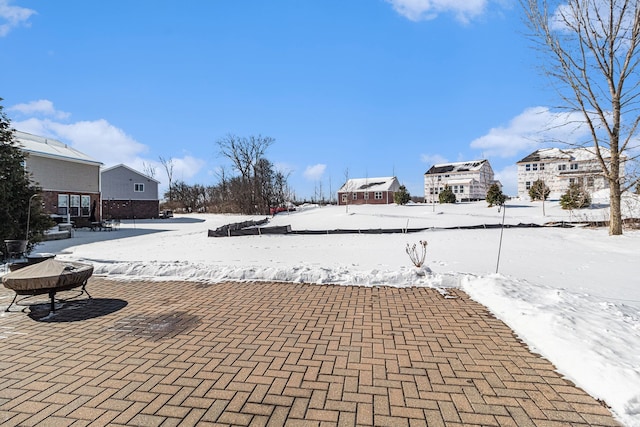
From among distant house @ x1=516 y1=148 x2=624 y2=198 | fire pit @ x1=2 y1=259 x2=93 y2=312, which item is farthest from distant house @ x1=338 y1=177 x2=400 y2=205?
fire pit @ x1=2 y1=259 x2=93 y2=312

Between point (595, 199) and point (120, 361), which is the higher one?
point (595, 199)

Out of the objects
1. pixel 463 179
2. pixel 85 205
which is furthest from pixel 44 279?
pixel 463 179

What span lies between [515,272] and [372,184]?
4521cm

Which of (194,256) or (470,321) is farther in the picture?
(194,256)

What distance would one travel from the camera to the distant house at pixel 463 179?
46.1m

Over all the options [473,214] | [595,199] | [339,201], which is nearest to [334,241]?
[473,214]

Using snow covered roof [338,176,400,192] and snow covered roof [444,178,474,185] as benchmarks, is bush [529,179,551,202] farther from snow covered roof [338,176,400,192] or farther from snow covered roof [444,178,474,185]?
snow covered roof [338,176,400,192]

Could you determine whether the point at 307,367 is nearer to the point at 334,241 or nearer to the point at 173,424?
the point at 173,424

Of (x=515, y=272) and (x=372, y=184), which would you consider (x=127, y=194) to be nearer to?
(x=372, y=184)

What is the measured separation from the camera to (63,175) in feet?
79.9

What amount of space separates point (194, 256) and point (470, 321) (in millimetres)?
8225

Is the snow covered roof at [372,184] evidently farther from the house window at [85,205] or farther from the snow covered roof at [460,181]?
the house window at [85,205]

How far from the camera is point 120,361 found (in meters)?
3.40

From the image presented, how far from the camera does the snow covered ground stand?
3.32 meters
